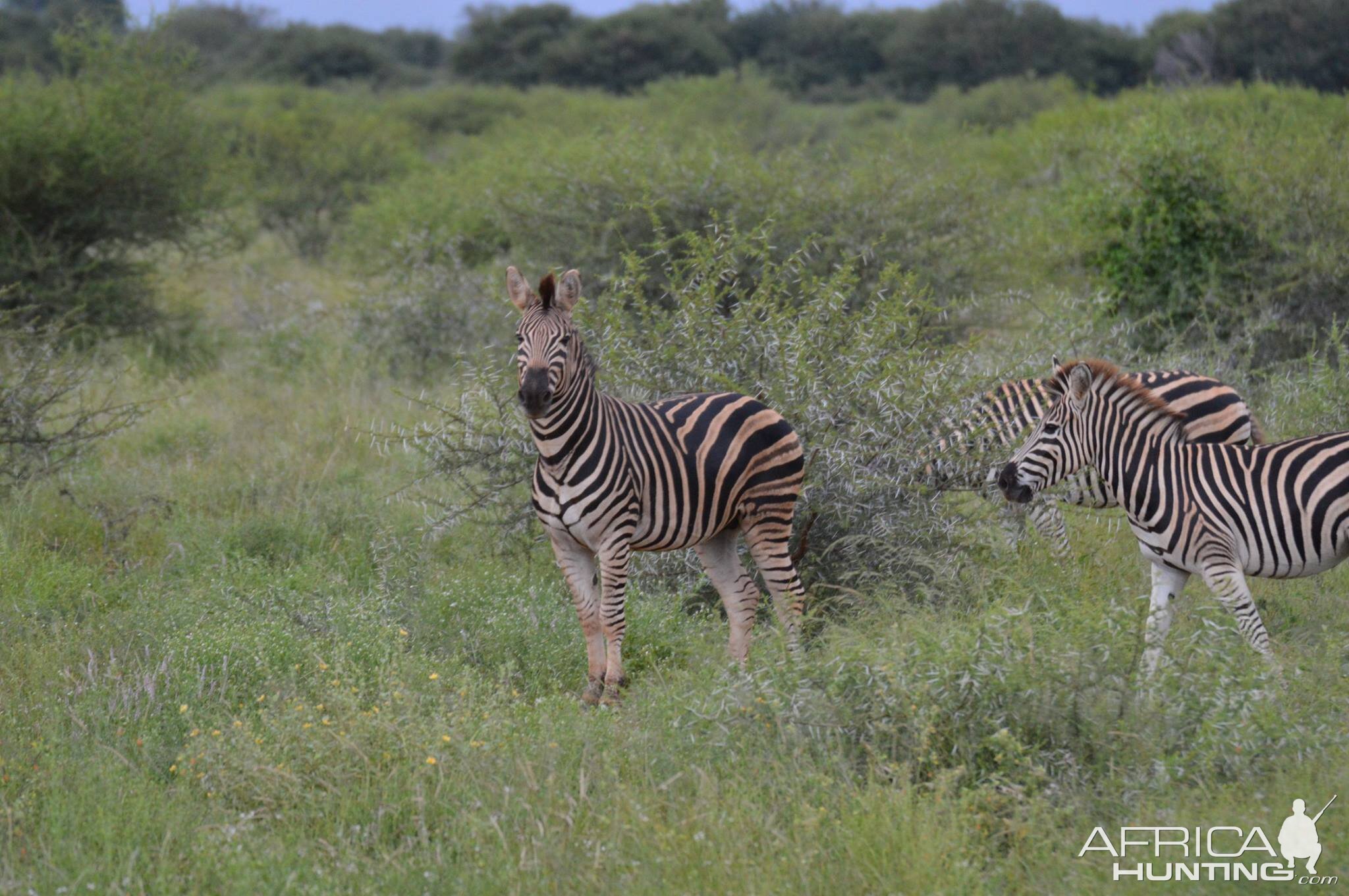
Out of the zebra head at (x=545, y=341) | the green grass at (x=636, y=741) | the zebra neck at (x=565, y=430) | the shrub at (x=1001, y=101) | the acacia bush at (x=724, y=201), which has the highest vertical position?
the shrub at (x=1001, y=101)

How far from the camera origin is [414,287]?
508 inches

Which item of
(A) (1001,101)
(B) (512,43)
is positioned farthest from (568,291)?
(B) (512,43)

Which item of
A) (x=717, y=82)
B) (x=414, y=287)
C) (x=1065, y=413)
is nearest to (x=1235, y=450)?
(x=1065, y=413)

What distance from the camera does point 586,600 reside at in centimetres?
555

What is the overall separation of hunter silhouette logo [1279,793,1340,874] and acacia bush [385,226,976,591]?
234 centimetres

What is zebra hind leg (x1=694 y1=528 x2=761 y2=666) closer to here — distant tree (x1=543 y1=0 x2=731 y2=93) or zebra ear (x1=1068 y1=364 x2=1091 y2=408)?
zebra ear (x1=1068 y1=364 x2=1091 y2=408)

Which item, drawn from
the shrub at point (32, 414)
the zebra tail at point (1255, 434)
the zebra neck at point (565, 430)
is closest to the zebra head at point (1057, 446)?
the zebra tail at point (1255, 434)

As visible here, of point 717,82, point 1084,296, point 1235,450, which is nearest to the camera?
point 1235,450

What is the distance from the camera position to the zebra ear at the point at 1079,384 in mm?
5809

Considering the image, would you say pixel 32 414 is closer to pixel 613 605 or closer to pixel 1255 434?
pixel 613 605

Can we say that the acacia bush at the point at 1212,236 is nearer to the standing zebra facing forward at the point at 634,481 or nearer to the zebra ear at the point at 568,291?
the standing zebra facing forward at the point at 634,481

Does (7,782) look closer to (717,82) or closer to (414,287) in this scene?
(414,287)

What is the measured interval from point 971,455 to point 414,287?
7702 mm

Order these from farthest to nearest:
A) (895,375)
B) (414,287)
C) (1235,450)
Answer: (414,287), (895,375), (1235,450)
